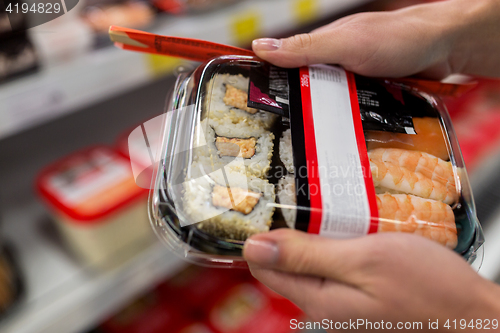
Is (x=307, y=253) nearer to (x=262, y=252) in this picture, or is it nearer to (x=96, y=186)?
(x=262, y=252)

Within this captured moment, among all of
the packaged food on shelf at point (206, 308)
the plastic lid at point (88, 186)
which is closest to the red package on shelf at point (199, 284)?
the packaged food on shelf at point (206, 308)

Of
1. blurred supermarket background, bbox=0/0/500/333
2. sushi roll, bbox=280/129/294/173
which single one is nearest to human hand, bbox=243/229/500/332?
sushi roll, bbox=280/129/294/173

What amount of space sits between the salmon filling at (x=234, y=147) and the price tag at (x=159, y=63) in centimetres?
49

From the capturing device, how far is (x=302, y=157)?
54 centimetres

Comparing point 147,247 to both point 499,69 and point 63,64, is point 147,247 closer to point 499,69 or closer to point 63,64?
point 63,64

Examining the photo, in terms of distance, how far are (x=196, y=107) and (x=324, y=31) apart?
11.9 inches

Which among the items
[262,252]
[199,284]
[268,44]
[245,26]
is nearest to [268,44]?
[268,44]

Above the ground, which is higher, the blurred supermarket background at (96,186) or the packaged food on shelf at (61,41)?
the packaged food on shelf at (61,41)

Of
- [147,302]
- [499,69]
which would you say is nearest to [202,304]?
[147,302]

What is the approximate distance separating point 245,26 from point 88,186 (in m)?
0.69

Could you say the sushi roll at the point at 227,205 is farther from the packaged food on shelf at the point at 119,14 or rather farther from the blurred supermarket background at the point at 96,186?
the packaged food on shelf at the point at 119,14

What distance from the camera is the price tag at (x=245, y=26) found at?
3.62 ft

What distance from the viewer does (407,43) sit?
2.38 ft

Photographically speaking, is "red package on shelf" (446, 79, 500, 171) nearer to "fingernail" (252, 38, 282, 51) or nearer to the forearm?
the forearm
